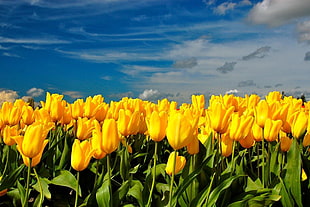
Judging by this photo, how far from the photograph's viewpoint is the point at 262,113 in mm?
3477

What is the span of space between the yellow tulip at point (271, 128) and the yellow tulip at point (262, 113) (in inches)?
4.5

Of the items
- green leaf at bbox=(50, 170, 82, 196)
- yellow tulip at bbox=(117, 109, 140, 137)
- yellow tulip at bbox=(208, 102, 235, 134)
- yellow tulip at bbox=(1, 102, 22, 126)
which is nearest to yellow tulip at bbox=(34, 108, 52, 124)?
yellow tulip at bbox=(1, 102, 22, 126)

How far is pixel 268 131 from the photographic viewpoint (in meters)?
3.33

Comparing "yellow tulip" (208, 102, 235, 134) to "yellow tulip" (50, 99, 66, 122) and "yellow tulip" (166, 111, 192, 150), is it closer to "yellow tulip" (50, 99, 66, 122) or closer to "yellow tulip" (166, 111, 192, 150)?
"yellow tulip" (166, 111, 192, 150)

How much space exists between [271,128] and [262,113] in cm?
21

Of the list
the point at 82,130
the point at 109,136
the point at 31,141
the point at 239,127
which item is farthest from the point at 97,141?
the point at 239,127

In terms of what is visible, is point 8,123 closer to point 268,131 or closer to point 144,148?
point 144,148

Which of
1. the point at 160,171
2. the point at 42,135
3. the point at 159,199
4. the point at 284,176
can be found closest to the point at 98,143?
the point at 42,135

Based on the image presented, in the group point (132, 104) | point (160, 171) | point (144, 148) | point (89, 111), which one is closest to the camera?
point (160, 171)

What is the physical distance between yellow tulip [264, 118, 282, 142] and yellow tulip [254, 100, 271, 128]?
11 centimetres

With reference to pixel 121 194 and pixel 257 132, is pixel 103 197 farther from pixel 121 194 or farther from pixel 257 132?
pixel 257 132

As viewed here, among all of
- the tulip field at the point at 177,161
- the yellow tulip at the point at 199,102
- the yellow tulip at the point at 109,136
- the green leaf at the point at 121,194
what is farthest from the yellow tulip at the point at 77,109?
the yellow tulip at the point at 199,102

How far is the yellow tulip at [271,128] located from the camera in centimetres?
328

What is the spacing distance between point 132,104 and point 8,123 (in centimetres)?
161
